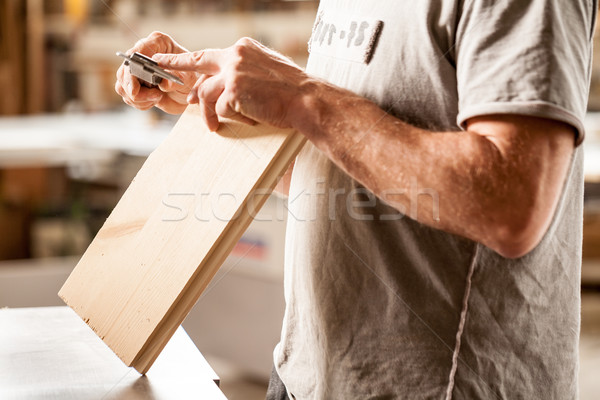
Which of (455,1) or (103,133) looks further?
(103,133)

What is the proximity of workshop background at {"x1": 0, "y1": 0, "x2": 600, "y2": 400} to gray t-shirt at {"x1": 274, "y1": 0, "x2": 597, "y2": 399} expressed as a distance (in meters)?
1.76

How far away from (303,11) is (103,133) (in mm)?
1391

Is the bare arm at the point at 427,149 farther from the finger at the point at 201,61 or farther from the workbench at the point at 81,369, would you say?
the workbench at the point at 81,369

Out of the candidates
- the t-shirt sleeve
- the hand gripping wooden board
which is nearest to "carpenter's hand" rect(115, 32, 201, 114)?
the hand gripping wooden board

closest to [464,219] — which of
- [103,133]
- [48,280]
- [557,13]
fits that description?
[557,13]

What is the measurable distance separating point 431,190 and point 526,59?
0.15 meters

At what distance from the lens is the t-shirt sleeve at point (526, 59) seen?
2.13 ft

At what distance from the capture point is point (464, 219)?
26.6 inches

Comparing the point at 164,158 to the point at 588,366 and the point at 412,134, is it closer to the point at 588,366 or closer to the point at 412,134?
the point at 412,134

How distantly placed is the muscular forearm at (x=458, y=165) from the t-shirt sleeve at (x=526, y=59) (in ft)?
0.06

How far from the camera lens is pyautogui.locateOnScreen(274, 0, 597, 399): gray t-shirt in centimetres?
74

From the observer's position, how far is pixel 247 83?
0.75 metres

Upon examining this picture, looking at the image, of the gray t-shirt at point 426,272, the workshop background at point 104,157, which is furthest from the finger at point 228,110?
the workshop background at point 104,157

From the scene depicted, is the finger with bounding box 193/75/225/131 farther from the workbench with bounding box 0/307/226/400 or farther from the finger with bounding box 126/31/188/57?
the workbench with bounding box 0/307/226/400
